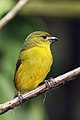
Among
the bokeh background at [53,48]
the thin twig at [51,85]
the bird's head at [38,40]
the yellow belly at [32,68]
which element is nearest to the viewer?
the thin twig at [51,85]

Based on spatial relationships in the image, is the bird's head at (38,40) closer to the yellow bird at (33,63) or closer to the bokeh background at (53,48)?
the yellow bird at (33,63)

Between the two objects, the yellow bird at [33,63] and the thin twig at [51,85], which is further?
the yellow bird at [33,63]

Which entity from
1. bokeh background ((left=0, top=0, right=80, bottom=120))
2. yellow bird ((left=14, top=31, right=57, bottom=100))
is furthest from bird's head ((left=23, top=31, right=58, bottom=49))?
bokeh background ((left=0, top=0, right=80, bottom=120))

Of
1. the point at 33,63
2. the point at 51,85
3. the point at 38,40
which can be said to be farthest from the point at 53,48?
the point at 51,85

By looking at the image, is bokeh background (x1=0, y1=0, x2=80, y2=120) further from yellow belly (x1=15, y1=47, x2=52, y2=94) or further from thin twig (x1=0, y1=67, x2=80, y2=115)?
thin twig (x1=0, y1=67, x2=80, y2=115)

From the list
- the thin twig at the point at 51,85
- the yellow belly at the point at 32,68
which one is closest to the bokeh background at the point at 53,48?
the yellow belly at the point at 32,68

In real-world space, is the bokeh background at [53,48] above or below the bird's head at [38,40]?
below

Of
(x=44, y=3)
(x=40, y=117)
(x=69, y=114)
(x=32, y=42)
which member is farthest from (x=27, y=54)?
(x=69, y=114)

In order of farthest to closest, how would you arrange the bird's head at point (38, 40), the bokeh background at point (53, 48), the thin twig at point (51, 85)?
the bokeh background at point (53, 48), the bird's head at point (38, 40), the thin twig at point (51, 85)
